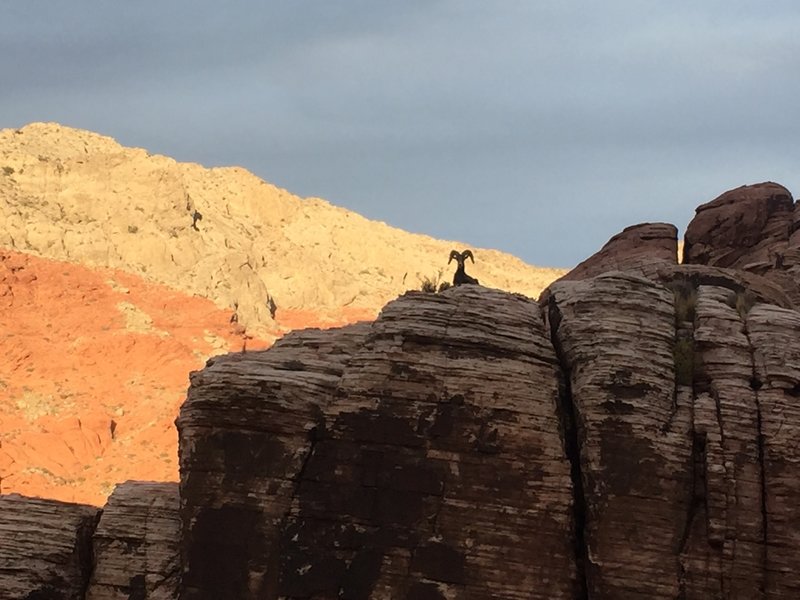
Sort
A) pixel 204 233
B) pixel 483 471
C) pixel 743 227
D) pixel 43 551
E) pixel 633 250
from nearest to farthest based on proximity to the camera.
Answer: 1. pixel 483 471
2. pixel 43 551
3. pixel 633 250
4. pixel 743 227
5. pixel 204 233

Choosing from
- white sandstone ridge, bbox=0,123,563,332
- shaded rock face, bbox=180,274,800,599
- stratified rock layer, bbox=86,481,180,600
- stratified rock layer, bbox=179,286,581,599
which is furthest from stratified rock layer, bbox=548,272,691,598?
white sandstone ridge, bbox=0,123,563,332

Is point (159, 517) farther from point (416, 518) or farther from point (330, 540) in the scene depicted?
point (416, 518)

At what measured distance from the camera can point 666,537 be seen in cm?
1215

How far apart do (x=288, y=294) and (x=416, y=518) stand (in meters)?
67.6

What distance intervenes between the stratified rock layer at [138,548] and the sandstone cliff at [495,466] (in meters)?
0.10

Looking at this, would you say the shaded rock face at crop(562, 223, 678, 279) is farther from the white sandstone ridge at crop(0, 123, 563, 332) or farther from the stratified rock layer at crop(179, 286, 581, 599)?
the white sandstone ridge at crop(0, 123, 563, 332)

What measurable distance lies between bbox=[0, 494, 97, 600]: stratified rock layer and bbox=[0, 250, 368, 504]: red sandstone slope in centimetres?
3359

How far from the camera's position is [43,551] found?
46.4ft

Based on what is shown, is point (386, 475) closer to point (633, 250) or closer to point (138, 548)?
point (138, 548)

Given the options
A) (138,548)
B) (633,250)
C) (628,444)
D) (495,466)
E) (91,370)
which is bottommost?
A: (138,548)

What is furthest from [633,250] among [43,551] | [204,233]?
[204,233]

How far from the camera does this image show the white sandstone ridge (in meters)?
69.9

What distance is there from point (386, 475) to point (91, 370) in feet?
162

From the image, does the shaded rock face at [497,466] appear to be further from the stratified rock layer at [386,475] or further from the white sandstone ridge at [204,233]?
the white sandstone ridge at [204,233]
